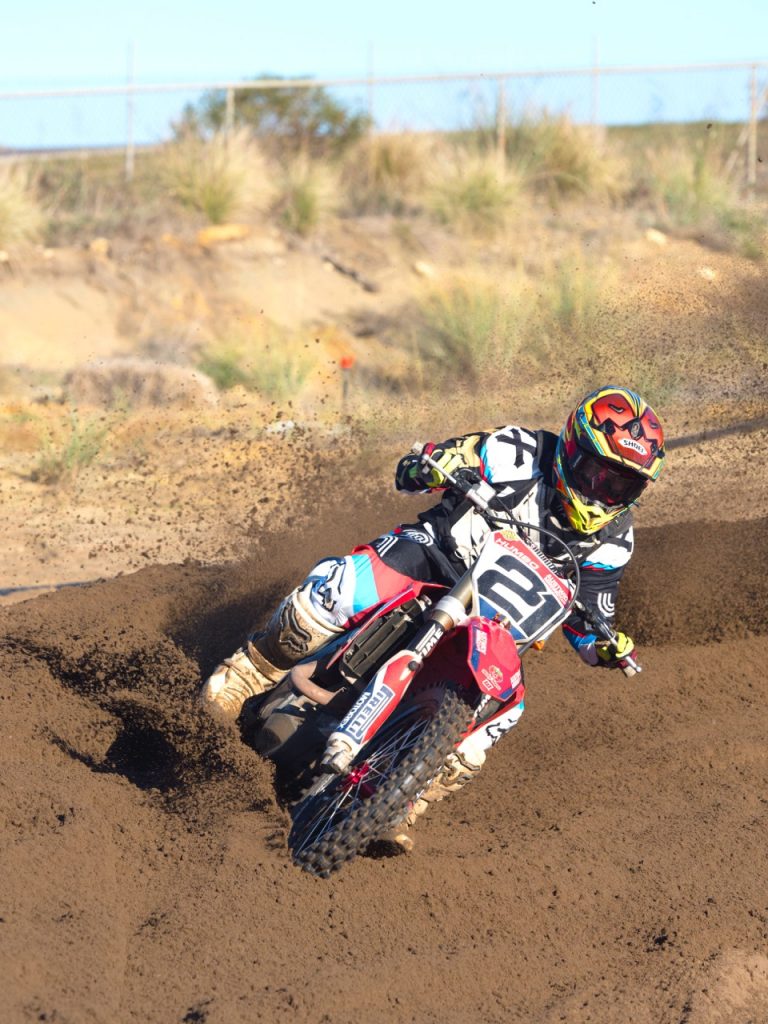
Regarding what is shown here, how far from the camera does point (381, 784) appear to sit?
4520mm

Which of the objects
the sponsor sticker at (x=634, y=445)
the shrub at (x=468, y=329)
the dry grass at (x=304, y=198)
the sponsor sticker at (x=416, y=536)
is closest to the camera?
the sponsor sticker at (x=634, y=445)

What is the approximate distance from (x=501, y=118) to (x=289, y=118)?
418 centimetres

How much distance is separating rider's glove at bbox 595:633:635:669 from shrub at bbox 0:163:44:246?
15364 mm

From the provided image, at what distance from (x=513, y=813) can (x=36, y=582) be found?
5211 millimetres

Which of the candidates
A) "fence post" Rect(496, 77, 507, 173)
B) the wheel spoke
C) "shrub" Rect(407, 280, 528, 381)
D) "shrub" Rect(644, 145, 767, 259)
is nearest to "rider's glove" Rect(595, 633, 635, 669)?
the wheel spoke

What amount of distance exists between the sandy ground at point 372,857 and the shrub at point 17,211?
10.5m

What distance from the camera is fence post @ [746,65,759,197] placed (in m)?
19.0

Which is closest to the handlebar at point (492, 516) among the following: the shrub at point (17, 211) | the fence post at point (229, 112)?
the shrub at point (17, 211)

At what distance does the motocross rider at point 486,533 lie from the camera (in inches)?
217

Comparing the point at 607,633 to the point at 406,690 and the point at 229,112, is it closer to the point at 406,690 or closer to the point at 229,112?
the point at 406,690

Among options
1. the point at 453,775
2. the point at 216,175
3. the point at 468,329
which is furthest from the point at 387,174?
the point at 453,775

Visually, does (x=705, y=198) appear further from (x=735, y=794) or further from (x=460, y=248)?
(x=735, y=794)

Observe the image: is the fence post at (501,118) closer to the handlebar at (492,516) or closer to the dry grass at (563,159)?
the dry grass at (563,159)

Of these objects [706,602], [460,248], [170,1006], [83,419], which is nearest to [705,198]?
[460,248]
